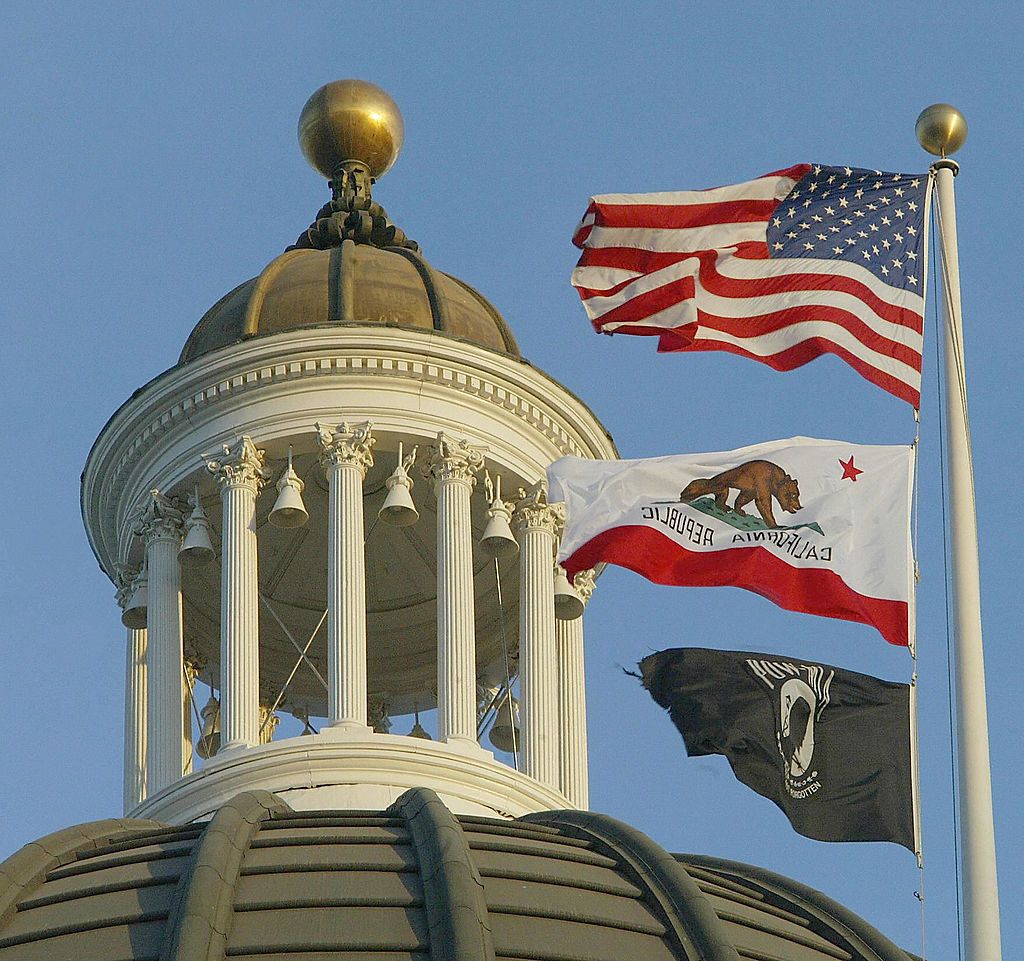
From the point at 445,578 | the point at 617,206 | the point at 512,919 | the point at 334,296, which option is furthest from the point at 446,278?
the point at 512,919

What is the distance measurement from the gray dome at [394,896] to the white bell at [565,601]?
29.7 feet

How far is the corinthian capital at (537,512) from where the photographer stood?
A: 202 ft

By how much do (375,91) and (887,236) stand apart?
788 inches

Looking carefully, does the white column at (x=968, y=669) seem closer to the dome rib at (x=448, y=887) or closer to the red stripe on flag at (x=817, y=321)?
the red stripe on flag at (x=817, y=321)

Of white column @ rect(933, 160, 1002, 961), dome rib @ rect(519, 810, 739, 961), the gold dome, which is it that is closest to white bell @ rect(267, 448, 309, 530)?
the gold dome

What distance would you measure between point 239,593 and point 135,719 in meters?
3.42

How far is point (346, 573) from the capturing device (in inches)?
2333

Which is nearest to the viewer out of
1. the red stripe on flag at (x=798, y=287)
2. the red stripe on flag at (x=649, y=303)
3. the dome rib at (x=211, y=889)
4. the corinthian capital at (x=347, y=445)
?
the dome rib at (x=211, y=889)

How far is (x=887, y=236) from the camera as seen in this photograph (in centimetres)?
4816

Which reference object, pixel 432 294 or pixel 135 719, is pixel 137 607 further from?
pixel 432 294

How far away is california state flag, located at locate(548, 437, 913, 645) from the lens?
4653 cm

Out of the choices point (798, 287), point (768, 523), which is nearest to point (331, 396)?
point (798, 287)

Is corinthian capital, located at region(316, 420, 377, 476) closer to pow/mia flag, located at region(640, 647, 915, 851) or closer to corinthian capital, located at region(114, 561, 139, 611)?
corinthian capital, located at region(114, 561, 139, 611)

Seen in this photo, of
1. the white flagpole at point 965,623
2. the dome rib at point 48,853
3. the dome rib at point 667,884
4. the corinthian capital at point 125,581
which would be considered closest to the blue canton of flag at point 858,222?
the white flagpole at point 965,623
